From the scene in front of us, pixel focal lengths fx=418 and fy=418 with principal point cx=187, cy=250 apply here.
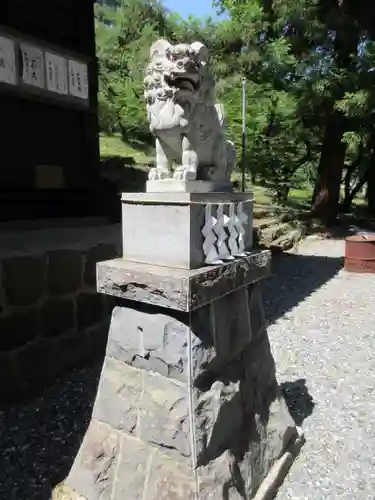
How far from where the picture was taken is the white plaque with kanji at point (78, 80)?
4.45 metres

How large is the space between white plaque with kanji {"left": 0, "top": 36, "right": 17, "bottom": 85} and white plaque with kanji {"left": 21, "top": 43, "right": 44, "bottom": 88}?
11 cm

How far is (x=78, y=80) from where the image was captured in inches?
178

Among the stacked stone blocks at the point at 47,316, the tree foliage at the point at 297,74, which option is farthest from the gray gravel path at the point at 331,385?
the tree foliage at the point at 297,74

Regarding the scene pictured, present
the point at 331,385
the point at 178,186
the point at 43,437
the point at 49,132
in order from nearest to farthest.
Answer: the point at 178,186, the point at 43,437, the point at 331,385, the point at 49,132

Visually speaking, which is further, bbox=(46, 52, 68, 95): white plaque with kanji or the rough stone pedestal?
bbox=(46, 52, 68, 95): white plaque with kanji

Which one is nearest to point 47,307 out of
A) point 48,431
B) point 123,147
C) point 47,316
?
point 47,316

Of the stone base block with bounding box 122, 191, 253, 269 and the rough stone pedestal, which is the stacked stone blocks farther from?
the stone base block with bounding box 122, 191, 253, 269

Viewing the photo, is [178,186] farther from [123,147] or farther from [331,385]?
[123,147]

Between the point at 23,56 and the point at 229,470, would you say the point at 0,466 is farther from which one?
the point at 23,56

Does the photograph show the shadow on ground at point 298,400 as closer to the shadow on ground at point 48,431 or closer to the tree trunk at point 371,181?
the shadow on ground at point 48,431

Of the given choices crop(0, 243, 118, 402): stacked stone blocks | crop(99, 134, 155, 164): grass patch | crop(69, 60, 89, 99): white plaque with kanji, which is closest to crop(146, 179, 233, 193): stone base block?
crop(0, 243, 118, 402): stacked stone blocks

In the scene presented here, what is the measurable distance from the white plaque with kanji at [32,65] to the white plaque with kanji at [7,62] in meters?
0.11

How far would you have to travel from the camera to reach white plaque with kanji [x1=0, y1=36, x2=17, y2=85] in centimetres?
376

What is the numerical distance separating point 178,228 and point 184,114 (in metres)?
0.52
